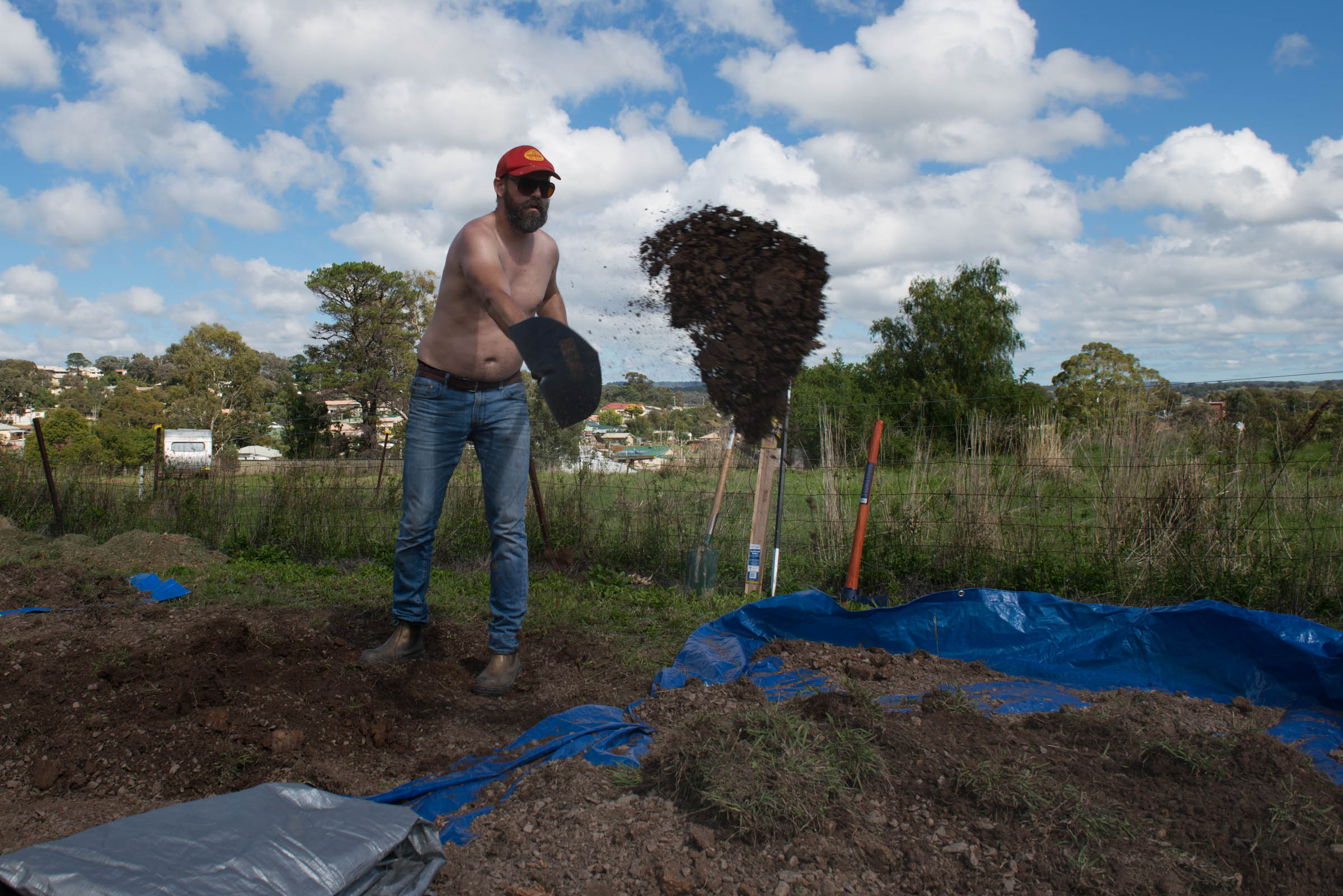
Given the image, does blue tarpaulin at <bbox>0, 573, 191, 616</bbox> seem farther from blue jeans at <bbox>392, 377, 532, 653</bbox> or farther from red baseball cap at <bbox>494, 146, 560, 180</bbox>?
red baseball cap at <bbox>494, 146, 560, 180</bbox>

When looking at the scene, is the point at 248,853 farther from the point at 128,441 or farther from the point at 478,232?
the point at 128,441

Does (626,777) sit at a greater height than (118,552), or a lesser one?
greater

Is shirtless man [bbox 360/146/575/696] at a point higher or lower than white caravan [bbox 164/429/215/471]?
higher

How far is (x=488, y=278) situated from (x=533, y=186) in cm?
46

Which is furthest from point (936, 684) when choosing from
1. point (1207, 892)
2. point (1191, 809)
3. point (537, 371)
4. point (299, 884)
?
point (299, 884)

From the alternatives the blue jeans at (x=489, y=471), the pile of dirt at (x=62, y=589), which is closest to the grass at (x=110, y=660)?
the blue jeans at (x=489, y=471)

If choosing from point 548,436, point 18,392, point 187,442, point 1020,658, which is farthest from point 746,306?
point 18,392

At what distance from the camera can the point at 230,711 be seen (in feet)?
7.97

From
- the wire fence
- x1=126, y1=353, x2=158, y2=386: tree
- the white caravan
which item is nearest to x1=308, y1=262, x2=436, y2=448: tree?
the white caravan

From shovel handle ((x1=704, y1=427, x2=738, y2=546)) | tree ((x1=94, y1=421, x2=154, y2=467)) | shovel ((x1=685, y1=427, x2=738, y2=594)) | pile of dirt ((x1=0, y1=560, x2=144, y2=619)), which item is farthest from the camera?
tree ((x1=94, y1=421, x2=154, y2=467))

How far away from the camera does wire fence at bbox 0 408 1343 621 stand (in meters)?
4.18

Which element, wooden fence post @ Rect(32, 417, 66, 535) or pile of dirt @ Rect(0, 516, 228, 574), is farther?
wooden fence post @ Rect(32, 417, 66, 535)

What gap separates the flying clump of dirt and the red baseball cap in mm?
645

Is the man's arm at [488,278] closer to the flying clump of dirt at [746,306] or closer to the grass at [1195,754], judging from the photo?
the flying clump of dirt at [746,306]
